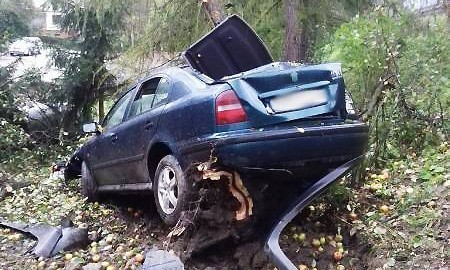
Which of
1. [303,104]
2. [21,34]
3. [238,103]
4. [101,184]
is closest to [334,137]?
[303,104]

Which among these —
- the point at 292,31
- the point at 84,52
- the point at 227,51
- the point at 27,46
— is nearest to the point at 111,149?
the point at 227,51

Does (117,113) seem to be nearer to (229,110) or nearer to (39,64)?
(229,110)

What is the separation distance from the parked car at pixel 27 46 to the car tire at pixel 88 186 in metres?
6.66

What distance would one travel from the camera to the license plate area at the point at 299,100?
183 inches

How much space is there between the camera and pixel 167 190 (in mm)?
5254

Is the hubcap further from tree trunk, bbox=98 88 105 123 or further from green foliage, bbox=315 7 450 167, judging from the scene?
tree trunk, bbox=98 88 105 123

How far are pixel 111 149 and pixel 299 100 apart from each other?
9.71 feet

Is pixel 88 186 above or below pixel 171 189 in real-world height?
below

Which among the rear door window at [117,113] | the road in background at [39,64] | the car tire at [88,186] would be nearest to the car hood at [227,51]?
the rear door window at [117,113]

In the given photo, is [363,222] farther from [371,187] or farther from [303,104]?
[303,104]

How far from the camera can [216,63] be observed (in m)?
5.75

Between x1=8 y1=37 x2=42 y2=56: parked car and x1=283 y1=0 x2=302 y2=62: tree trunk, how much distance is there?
703 centimetres

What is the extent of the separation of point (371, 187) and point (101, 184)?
11.9 feet

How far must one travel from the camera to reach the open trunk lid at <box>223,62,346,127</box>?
4.59m
